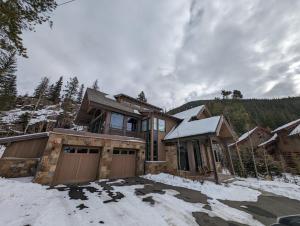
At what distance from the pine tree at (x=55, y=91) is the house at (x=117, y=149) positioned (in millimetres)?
36007

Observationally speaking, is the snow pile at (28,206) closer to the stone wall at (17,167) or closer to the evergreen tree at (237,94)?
the stone wall at (17,167)

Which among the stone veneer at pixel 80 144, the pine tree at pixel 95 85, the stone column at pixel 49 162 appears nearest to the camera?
the stone column at pixel 49 162

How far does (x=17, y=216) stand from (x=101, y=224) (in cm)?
260

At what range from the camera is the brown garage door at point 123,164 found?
11384 mm

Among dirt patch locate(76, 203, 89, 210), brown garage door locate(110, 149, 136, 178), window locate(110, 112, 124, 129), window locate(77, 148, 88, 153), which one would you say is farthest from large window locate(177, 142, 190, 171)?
dirt patch locate(76, 203, 89, 210)

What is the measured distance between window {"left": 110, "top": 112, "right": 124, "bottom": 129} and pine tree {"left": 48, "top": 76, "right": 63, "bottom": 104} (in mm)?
42025

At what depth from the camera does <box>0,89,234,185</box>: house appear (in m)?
8.94

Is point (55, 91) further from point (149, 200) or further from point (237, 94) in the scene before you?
point (237, 94)

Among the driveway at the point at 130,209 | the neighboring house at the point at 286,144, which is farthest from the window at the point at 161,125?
the neighboring house at the point at 286,144

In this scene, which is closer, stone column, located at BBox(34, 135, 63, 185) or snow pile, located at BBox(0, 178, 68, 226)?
snow pile, located at BBox(0, 178, 68, 226)

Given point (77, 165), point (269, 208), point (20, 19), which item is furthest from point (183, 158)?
point (20, 19)

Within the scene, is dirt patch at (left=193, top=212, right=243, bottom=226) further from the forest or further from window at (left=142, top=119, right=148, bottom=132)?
the forest

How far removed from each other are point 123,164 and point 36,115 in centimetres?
3457

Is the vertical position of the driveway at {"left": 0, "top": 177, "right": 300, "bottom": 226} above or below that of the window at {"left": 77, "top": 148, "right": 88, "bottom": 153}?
below
